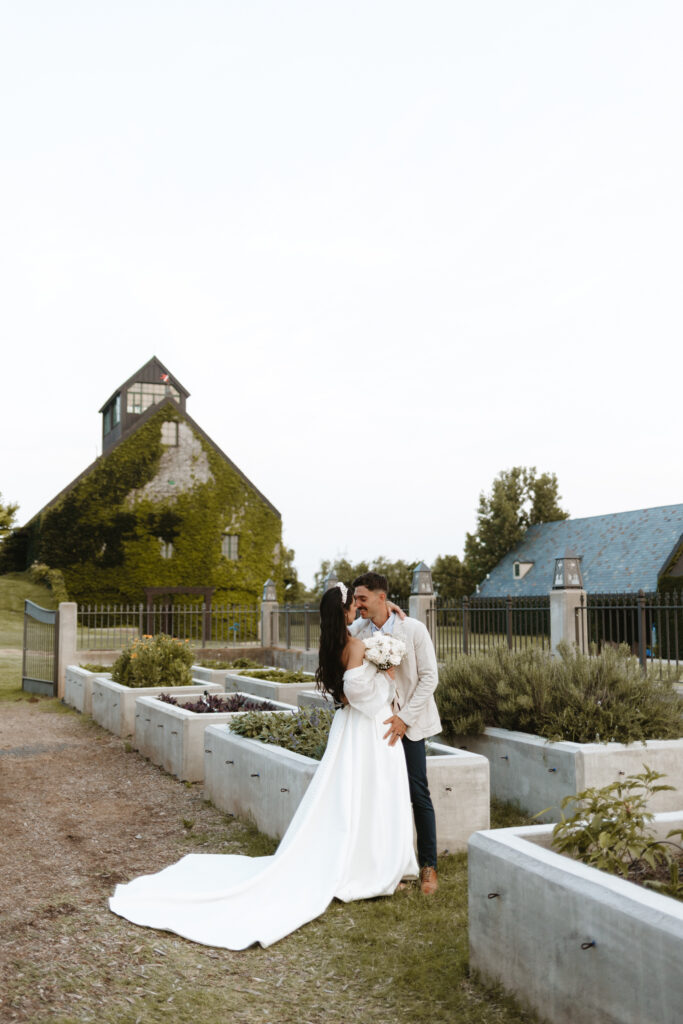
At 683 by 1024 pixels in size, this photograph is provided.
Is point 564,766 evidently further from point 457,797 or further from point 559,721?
point 457,797

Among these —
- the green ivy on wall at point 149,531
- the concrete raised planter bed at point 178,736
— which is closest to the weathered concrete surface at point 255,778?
the concrete raised planter bed at point 178,736

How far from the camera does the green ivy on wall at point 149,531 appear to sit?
132 feet

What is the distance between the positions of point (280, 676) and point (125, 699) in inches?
105

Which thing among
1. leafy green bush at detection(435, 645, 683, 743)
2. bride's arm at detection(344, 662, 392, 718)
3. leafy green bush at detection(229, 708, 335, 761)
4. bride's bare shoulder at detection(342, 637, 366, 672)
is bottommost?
leafy green bush at detection(229, 708, 335, 761)

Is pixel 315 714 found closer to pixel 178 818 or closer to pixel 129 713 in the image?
pixel 178 818

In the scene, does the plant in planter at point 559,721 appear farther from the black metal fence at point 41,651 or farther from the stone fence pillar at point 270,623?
the stone fence pillar at point 270,623

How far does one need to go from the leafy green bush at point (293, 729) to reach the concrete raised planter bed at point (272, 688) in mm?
4876

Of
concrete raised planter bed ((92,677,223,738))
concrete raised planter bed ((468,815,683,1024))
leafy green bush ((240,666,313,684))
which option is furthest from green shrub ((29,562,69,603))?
concrete raised planter bed ((468,815,683,1024))

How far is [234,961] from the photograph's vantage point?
179 inches

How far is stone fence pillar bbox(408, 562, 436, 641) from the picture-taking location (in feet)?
56.8

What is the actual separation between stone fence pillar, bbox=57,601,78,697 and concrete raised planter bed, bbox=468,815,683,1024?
16197 millimetres

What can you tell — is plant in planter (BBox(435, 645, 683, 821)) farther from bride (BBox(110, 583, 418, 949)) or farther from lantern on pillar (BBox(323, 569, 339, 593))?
bride (BBox(110, 583, 418, 949))

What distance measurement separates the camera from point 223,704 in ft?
35.7

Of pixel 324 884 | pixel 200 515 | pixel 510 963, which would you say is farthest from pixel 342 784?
pixel 200 515
